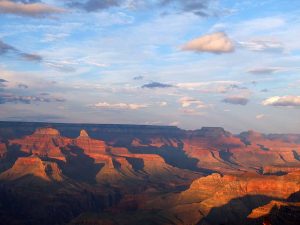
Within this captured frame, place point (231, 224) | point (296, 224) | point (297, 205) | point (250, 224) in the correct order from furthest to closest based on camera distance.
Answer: point (297, 205) < point (250, 224) < point (231, 224) < point (296, 224)

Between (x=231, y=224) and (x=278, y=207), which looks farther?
(x=278, y=207)

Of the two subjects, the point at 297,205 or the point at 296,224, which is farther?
the point at 297,205

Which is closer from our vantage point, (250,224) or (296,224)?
(296,224)

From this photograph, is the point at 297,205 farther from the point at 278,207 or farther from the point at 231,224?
the point at 231,224

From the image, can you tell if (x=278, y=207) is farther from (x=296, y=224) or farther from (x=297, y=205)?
(x=296, y=224)

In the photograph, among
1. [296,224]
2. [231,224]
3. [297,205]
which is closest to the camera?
[296,224]

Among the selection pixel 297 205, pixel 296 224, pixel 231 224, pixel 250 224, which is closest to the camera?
pixel 296 224

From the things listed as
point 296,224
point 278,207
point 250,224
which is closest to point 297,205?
point 278,207

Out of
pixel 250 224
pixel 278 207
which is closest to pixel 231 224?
pixel 250 224

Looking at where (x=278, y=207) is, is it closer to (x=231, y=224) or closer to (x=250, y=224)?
(x=250, y=224)
